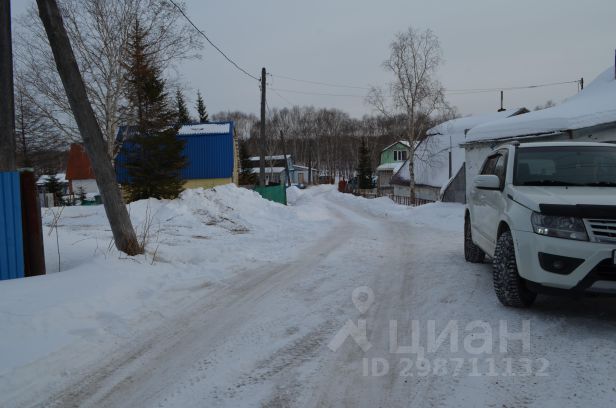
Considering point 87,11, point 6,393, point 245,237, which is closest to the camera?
point 6,393

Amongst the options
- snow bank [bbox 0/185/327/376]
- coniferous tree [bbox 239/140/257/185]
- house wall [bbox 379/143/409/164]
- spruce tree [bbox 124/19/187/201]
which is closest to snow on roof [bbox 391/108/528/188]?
spruce tree [bbox 124/19/187/201]

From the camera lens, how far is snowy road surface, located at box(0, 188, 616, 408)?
3.05m

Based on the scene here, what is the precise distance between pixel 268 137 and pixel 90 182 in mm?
34747

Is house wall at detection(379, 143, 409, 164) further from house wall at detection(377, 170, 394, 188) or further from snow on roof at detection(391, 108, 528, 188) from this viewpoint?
snow on roof at detection(391, 108, 528, 188)

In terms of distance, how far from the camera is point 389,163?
62.2 meters

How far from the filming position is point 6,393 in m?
3.11

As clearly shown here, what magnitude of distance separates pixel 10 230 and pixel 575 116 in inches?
543

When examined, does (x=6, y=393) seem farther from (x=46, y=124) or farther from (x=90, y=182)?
(x=90, y=182)

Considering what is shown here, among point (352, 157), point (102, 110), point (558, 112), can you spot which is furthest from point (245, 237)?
point (352, 157)

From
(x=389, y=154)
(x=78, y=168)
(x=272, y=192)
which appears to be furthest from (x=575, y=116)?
(x=389, y=154)

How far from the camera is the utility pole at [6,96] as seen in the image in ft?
21.2

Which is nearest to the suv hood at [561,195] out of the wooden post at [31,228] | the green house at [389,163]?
the wooden post at [31,228]

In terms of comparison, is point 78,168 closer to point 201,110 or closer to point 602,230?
point 201,110

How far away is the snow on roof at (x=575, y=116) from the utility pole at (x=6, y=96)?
13200 mm
